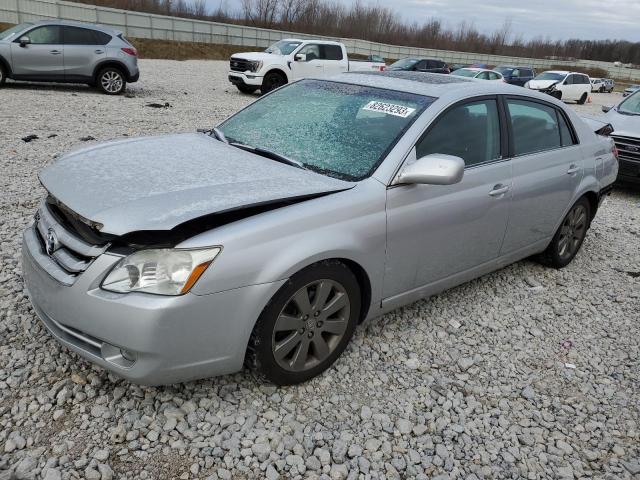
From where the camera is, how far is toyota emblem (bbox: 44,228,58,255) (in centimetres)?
264

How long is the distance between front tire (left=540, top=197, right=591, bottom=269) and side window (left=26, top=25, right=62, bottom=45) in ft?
40.8

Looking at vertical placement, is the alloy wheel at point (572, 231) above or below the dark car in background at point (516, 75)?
below

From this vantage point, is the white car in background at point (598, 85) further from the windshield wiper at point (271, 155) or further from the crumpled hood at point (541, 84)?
the windshield wiper at point (271, 155)

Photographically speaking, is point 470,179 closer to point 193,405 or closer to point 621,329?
point 621,329

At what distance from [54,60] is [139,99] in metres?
2.09

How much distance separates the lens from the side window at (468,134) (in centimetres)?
331

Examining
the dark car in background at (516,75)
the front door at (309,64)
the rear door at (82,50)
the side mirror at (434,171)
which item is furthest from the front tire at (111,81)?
the dark car in background at (516,75)

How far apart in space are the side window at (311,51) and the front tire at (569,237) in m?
13.2

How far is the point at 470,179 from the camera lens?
3484 millimetres

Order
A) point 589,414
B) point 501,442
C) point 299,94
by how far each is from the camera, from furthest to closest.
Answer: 1. point 299,94
2. point 589,414
3. point 501,442

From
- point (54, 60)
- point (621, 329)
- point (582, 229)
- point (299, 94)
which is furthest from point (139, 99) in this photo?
point (621, 329)

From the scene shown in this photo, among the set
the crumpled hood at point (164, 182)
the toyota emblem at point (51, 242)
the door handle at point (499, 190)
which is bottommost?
the toyota emblem at point (51, 242)

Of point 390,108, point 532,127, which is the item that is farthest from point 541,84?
Answer: point 390,108

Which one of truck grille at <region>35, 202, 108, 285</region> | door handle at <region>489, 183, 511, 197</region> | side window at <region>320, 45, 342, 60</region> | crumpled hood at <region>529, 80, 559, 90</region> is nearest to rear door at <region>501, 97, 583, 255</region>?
door handle at <region>489, 183, 511, 197</region>
